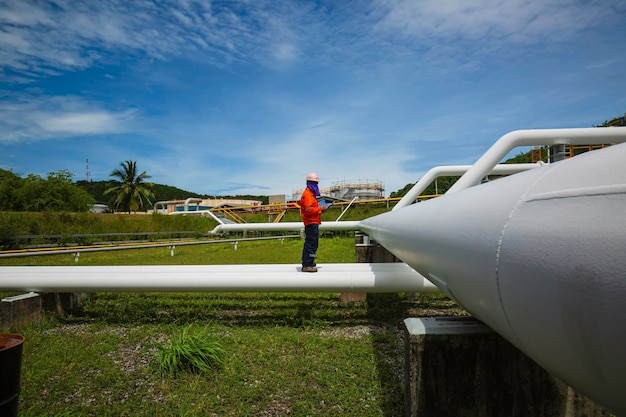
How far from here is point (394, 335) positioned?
133 inches

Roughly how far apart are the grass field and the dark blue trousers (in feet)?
1.93

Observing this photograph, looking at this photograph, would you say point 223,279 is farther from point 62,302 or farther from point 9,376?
point 62,302

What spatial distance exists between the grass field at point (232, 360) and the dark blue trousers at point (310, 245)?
1.93 feet

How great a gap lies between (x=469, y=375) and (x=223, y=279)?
251 cm

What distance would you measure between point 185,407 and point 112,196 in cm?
5625

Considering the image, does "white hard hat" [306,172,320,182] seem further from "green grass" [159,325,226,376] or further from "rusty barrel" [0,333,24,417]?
"rusty barrel" [0,333,24,417]

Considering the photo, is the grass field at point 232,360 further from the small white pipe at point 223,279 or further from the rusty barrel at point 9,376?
the rusty barrel at point 9,376

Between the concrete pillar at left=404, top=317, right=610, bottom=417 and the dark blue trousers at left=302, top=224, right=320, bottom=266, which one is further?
the dark blue trousers at left=302, top=224, right=320, bottom=266

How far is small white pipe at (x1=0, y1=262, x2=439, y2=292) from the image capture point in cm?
335

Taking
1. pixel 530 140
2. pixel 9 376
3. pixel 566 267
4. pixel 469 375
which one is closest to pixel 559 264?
pixel 566 267

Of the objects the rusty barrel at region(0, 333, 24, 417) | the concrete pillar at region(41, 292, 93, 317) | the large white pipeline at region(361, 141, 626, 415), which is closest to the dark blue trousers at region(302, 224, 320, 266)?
the rusty barrel at region(0, 333, 24, 417)

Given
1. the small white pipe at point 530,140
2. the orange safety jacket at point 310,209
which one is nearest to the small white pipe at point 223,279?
the orange safety jacket at point 310,209

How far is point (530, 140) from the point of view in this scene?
271 centimetres

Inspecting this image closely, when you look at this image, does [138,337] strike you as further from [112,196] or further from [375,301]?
[112,196]
